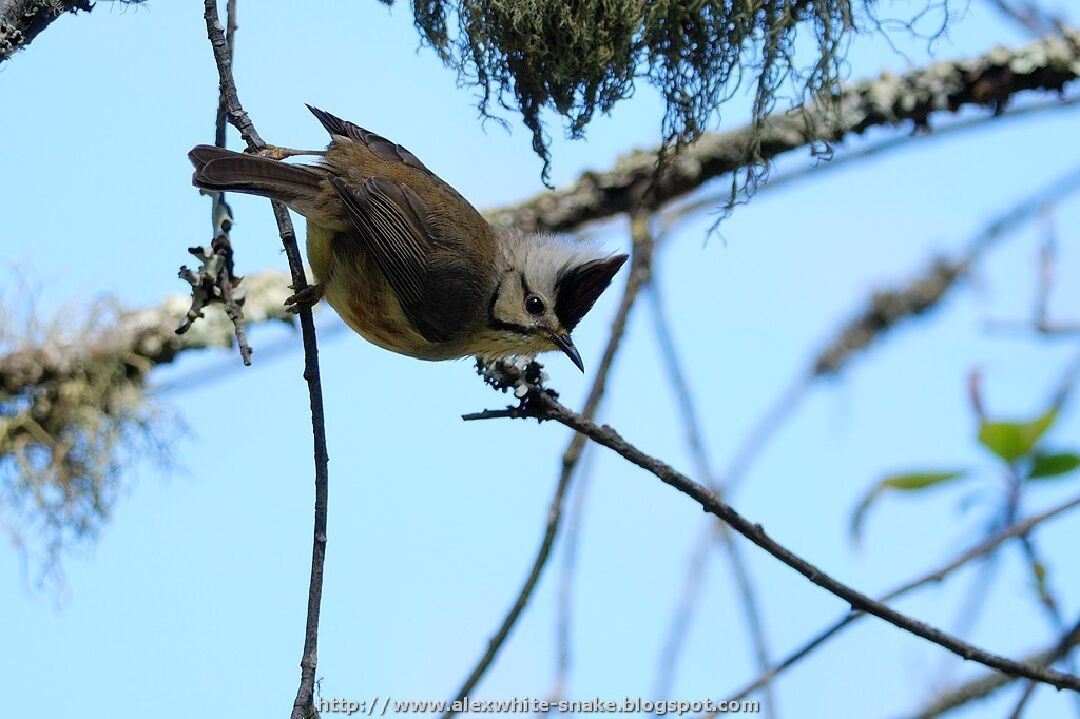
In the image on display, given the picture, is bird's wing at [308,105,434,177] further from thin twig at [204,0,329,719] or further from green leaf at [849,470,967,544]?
green leaf at [849,470,967,544]

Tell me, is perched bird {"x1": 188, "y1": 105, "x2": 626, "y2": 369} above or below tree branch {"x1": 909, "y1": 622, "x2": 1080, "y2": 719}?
above

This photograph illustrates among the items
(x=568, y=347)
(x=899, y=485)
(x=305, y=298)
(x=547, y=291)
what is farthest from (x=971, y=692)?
(x=305, y=298)

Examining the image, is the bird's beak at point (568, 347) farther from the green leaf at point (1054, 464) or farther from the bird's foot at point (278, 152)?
the green leaf at point (1054, 464)

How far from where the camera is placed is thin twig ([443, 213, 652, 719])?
276cm

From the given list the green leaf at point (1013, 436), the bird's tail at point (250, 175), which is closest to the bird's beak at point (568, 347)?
the bird's tail at point (250, 175)

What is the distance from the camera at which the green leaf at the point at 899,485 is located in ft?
10.8

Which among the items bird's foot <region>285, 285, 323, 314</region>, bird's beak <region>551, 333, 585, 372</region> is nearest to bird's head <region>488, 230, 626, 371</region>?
bird's beak <region>551, 333, 585, 372</region>

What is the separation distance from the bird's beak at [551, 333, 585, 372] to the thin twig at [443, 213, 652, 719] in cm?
30

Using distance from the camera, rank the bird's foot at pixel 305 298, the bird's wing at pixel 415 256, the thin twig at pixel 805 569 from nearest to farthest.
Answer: the thin twig at pixel 805 569, the bird's foot at pixel 305 298, the bird's wing at pixel 415 256

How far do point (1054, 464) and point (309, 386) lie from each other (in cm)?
187

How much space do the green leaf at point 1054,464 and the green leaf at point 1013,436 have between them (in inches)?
1.7

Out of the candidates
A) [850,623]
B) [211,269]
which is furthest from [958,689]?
[211,269]

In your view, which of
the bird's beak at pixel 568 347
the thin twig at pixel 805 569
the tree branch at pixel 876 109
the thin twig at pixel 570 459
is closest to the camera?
the thin twig at pixel 805 569

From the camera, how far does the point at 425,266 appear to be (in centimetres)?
353
